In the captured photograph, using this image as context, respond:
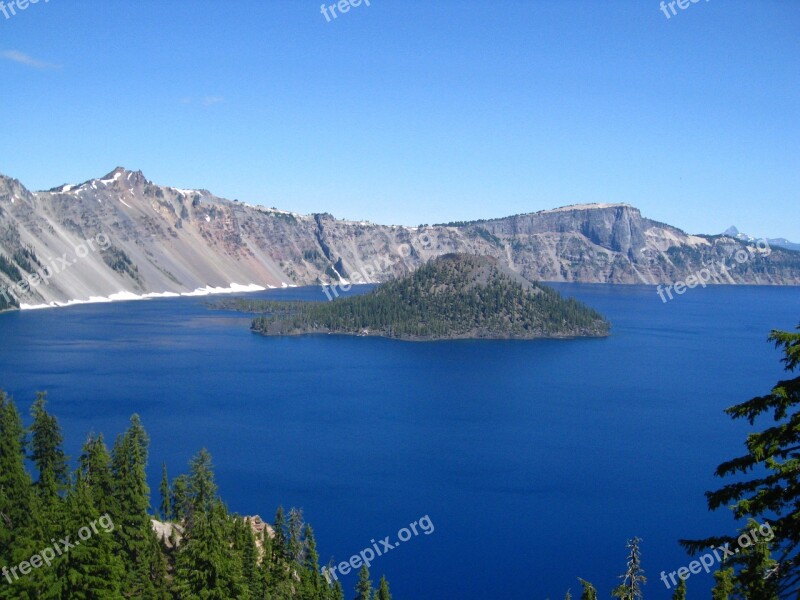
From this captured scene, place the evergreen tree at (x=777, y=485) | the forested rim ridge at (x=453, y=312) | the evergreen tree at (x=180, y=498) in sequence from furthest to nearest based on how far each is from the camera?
the forested rim ridge at (x=453, y=312)
the evergreen tree at (x=180, y=498)
the evergreen tree at (x=777, y=485)

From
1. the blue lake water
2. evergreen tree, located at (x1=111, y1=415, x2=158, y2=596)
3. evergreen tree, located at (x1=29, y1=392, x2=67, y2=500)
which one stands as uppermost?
evergreen tree, located at (x1=29, y1=392, x2=67, y2=500)

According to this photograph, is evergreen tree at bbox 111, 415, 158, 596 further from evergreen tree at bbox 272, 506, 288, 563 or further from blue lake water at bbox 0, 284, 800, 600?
blue lake water at bbox 0, 284, 800, 600

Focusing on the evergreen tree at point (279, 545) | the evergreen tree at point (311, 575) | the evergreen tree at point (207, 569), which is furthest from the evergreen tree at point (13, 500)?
the evergreen tree at point (311, 575)

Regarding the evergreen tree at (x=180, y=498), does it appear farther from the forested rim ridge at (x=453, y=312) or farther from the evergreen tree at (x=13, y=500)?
the forested rim ridge at (x=453, y=312)

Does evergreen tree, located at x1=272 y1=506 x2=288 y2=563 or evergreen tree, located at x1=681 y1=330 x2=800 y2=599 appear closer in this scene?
evergreen tree, located at x1=681 y1=330 x2=800 y2=599

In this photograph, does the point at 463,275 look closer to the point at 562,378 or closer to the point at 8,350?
the point at 562,378

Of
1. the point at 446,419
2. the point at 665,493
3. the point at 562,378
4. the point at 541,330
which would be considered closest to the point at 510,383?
the point at 562,378

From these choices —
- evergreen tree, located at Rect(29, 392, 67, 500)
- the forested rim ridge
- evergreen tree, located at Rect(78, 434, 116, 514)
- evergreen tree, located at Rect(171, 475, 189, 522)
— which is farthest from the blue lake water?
evergreen tree, located at Rect(78, 434, 116, 514)
